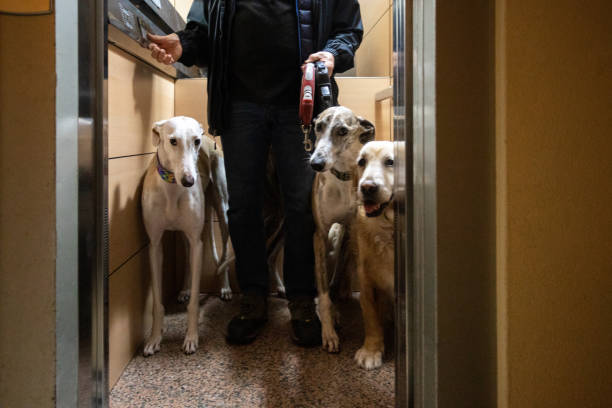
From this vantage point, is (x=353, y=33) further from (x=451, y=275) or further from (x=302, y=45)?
(x=451, y=275)

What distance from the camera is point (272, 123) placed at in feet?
5.81

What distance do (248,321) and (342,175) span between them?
2.44 feet

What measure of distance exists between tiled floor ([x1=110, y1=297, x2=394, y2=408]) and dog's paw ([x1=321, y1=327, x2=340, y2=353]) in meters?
0.03

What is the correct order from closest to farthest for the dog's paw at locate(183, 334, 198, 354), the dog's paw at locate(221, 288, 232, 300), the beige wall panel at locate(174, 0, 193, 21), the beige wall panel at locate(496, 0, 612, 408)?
the beige wall panel at locate(496, 0, 612, 408) → the dog's paw at locate(183, 334, 198, 354) → the dog's paw at locate(221, 288, 232, 300) → the beige wall panel at locate(174, 0, 193, 21)

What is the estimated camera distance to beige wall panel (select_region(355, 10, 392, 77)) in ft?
7.99

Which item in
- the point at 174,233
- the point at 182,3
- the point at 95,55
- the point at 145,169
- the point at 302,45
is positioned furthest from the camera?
the point at 182,3

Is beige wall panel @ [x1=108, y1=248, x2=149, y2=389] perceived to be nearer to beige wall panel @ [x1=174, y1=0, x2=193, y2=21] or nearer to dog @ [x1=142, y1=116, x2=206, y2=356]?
dog @ [x1=142, y1=116, x2=206, y2=356]

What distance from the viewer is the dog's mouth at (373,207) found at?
57.0 inches

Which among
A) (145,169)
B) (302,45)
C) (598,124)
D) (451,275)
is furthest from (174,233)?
(598,124)

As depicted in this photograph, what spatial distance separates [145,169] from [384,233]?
3.57ft

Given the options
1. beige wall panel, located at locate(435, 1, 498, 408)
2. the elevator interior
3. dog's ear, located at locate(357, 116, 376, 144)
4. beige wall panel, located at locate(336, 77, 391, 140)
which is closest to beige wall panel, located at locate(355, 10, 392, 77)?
the elevator interior

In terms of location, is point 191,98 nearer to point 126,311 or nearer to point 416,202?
point 126,311

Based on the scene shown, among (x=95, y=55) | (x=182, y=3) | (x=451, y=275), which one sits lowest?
(x=451, y=275)

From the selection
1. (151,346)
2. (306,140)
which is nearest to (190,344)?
(151,346)
